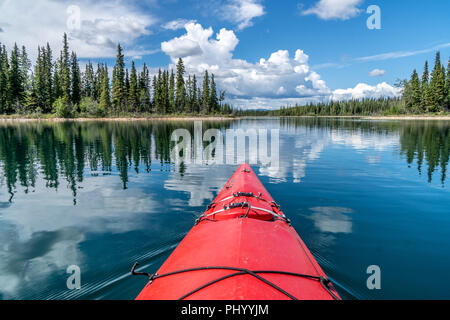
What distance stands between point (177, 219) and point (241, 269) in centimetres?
478

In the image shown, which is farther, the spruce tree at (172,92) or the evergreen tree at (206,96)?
the evergreen tree at (206,96)

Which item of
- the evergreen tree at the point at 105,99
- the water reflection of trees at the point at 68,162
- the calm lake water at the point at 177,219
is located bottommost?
the calm lake water at the point at 177,219

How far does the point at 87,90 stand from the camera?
3027 inches

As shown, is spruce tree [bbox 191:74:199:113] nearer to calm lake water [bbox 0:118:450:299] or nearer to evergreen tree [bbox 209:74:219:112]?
evergreen tree [bbox 209:74:219:112]

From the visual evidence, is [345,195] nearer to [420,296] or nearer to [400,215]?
[400,215]

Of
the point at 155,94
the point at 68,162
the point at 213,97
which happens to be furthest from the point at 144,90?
the point at 68,162

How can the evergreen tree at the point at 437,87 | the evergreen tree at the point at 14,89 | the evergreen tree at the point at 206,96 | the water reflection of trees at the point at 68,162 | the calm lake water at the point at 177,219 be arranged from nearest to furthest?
the calm lake water at the point at 177,219 → the water reflection of trees at the point at 68,162 → the evergreen tree at the point at 14,89 → the evergreen tree at the point at 437,87 → the evergreen tree at the point at 206,96

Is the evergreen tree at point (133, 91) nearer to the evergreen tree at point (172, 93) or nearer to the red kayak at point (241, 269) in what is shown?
the evergreen tree at point (172, 93)

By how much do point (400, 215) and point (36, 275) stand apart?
346 inches

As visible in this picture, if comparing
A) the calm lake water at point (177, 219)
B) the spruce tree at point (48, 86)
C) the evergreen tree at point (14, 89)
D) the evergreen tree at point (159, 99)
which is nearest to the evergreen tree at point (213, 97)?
the evergreen tree at point (159, 99)

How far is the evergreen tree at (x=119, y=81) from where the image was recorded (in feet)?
217

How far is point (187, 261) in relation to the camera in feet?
9.83

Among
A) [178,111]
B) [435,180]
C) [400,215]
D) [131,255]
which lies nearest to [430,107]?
[178,111]

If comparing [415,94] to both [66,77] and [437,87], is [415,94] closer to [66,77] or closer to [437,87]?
[437,87]
